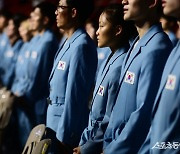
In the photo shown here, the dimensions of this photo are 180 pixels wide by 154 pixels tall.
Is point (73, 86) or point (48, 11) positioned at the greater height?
point (48, 11)

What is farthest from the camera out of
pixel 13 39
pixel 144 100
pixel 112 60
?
pixel 13 39

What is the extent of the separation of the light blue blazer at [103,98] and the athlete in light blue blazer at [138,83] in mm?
130

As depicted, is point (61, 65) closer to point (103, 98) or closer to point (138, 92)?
point (103, 98)

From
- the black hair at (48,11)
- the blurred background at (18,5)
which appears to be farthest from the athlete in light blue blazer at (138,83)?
the blurred background at (18,5)

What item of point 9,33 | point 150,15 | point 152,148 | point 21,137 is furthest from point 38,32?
point 152,148

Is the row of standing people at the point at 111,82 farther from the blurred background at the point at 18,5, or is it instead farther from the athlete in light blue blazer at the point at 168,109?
the blurred background at the point at 18,5

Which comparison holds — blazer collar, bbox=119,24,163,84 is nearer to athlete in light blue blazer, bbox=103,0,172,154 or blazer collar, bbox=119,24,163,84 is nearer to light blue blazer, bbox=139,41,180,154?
athlete in light blue blazer, bbox=103,0,172,154

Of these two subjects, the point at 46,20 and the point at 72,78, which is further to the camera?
the point at 46,20

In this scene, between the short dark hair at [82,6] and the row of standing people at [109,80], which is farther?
the short dark hair at [82,6]

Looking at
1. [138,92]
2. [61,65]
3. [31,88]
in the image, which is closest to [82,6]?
[61,65]

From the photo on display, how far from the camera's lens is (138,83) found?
130 inches

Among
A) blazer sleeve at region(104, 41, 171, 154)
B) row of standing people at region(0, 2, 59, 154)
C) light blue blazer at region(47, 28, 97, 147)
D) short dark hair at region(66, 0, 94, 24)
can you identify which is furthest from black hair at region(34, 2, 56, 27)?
blazer sleeve at region(104, 41, 171, 154)

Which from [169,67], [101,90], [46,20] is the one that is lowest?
[101,90]

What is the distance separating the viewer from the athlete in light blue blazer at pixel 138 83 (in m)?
3.22
